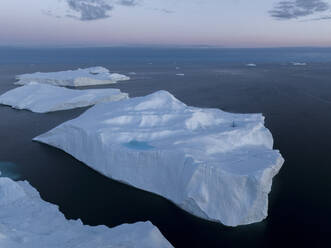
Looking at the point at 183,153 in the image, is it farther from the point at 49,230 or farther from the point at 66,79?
the point at 66,79

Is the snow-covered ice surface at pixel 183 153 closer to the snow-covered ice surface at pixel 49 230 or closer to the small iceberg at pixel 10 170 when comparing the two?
the snow-covered ice surface at pixel 49 230

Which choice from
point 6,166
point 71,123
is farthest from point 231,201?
point 6,166

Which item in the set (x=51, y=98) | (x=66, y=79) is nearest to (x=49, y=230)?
(x=51, y=98)

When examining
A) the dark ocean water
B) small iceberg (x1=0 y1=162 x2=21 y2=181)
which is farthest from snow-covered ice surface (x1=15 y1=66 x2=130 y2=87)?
small iceberg (x1=0 y1=162 x2=21 y2=181)

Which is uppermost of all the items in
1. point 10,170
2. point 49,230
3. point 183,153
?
point 183,153

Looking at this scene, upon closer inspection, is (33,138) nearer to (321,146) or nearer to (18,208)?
(18,208)

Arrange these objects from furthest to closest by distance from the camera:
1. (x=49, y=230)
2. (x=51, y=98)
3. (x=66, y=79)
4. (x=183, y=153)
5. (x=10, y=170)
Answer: (x=66, y=79)
(x=51, y=98)
(x=10, y=170)
(x=183, y=153)
(x=49, y=230)
